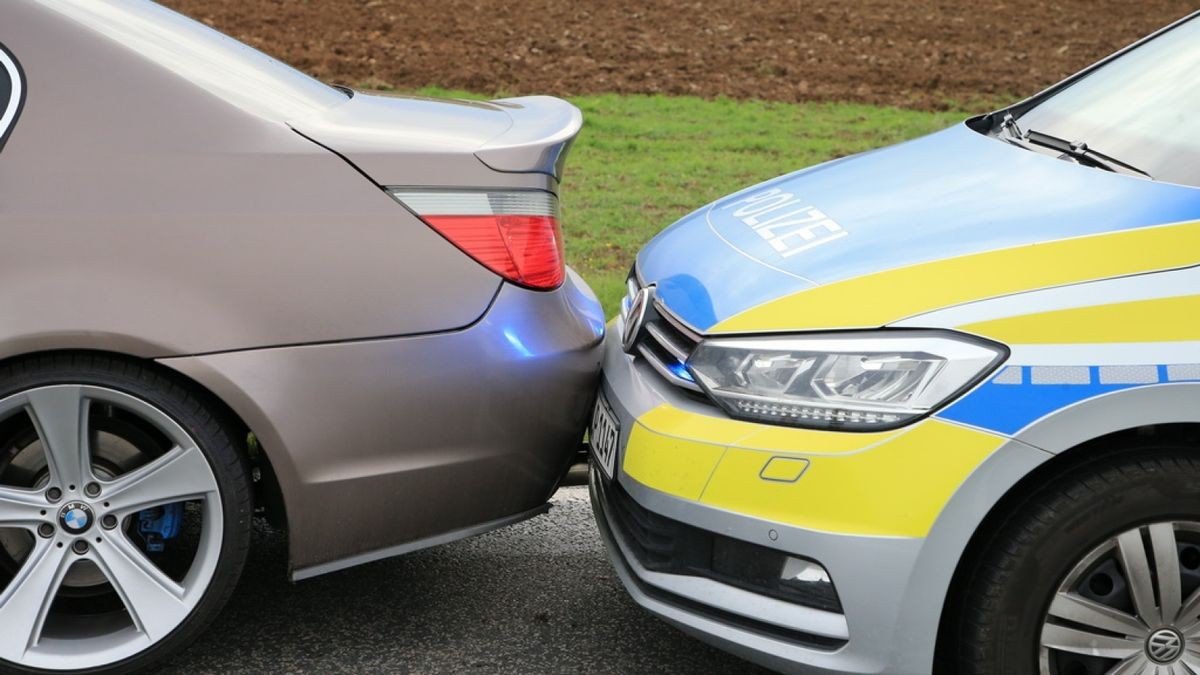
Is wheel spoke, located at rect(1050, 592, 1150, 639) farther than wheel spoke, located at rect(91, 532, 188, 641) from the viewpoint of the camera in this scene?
No

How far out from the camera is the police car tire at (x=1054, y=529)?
2367 millimetres

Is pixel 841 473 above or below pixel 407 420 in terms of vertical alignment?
above

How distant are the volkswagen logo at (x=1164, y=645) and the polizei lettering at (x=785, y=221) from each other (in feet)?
3.33

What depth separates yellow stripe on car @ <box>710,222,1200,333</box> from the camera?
2.44m

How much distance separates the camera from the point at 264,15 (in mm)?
13891

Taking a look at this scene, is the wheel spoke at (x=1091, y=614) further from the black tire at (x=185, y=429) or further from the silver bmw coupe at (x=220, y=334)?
the black tire at (x=185, y=429)

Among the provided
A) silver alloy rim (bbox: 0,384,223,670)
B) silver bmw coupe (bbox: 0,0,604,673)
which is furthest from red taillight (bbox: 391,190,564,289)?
silver alloy rim (bbox: 0,384,223,670)

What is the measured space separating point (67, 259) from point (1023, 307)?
6.12 feet

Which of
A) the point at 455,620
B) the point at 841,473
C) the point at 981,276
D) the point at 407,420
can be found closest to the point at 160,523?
the point at 407,420

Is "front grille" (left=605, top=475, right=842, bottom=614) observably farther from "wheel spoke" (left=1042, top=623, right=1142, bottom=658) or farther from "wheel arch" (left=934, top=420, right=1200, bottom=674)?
"wheel spoke" (left=1042, top=623, right=1142, bottom=658)

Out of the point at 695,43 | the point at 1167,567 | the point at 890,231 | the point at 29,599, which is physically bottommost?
the point at 695,43

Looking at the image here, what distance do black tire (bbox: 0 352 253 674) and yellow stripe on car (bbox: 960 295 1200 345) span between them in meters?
1.59

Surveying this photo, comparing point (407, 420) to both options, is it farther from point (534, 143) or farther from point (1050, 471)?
point (1050, 471)

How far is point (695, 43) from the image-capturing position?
1409 centimetres
